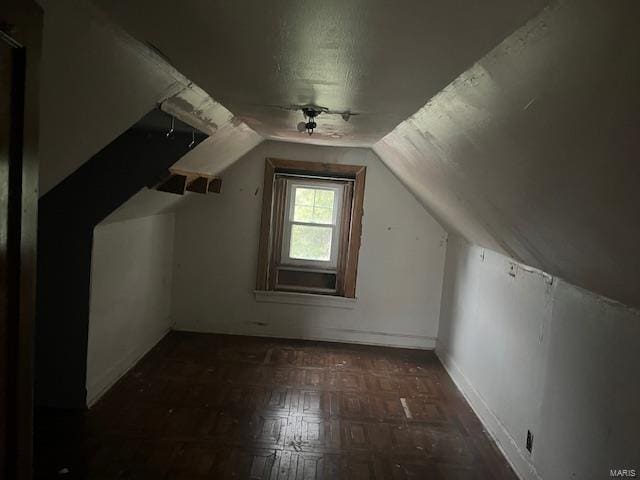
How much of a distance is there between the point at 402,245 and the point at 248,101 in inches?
111

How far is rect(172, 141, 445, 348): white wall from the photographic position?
4.69 m

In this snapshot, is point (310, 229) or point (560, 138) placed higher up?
point (560, 138)

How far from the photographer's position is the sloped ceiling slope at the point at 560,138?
0.88m

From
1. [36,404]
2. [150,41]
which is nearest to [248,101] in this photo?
A: [150,41]

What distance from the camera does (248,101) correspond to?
224 cm

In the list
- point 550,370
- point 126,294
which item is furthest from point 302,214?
point 550,370

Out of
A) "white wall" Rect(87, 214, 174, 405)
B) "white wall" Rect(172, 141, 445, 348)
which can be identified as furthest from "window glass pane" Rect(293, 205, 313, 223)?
"white wall" Rect(87, 214, 174, 405)

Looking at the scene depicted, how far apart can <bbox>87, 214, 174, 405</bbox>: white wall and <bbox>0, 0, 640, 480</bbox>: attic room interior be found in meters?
0.03

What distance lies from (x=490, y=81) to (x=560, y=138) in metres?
0.24

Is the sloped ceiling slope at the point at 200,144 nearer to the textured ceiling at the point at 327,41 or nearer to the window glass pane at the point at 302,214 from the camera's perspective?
the textured ceiling at the point at 327,41

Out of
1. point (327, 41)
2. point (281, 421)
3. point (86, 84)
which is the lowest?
point (281, 421)

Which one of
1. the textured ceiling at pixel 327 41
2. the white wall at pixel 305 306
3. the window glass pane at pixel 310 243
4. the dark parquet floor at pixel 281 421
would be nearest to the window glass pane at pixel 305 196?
Answer: the window glass pane at pixel 310 243

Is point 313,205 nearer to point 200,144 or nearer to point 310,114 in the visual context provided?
point 200,144

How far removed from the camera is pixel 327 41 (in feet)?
4.14
